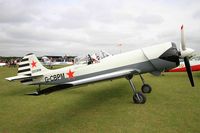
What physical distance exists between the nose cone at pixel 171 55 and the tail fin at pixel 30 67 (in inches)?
257

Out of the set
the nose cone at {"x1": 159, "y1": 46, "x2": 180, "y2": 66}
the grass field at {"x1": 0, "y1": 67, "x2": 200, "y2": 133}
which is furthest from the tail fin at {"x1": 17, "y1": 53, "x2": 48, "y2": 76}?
the nose cone at {"x1": 159, "y1": 46, "x2": 180, "y2": 66}

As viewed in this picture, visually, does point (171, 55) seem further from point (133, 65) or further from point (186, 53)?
point (133, 65)

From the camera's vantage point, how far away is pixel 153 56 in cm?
841

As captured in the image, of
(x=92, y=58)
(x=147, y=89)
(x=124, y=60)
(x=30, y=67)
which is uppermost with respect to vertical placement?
(x=92, y=58)

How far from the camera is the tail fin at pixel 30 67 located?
438 inches

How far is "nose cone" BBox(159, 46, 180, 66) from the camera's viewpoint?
26.8 feet

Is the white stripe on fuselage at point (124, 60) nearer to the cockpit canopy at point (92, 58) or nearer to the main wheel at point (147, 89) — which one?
the cockpit canopy at point (92, 58)

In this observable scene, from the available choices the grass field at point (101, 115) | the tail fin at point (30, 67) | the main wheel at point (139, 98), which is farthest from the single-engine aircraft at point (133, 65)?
the tail fin at point (30, 67)

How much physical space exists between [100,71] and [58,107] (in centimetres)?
250

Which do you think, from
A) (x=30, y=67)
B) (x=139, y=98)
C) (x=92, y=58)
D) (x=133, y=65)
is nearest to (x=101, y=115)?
(x=139, y=98)

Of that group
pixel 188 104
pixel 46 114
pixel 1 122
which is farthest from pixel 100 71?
pixel 1 122

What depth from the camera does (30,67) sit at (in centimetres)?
1123

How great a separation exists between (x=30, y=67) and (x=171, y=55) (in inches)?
300

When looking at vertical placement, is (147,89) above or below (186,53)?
below
